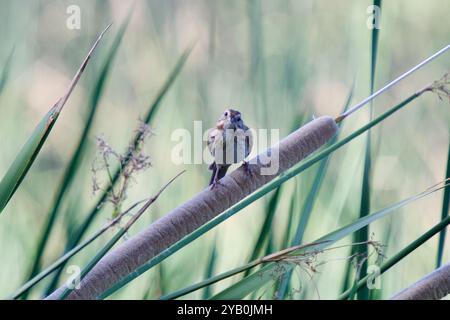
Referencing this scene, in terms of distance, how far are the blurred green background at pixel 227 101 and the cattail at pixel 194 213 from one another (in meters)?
0.33

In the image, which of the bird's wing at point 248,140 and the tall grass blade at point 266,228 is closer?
the tall grass blade at point 266,228

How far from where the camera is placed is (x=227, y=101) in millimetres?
1386

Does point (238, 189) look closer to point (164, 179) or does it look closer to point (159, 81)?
point (164, 179)

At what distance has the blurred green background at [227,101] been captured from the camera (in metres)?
1.24

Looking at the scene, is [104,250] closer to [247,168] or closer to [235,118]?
[247,168]

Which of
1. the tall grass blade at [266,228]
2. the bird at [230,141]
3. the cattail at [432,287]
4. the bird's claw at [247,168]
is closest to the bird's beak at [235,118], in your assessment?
the bird at [230,141]

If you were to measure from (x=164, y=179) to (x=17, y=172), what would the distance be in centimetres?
63

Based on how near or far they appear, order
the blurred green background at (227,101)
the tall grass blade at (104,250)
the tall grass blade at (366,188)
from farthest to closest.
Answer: the blurred green background at (227,101) → the tall grass blade at (366,188) → the tall grass blade at (104,250)

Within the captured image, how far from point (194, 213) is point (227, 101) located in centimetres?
70

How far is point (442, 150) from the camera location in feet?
4.97

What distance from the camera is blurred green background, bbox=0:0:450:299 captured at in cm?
124

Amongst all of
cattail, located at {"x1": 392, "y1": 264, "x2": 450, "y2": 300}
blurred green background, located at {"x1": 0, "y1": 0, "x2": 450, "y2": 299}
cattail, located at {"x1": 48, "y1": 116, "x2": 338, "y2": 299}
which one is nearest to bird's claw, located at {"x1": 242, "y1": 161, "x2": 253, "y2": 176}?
cattail, located at {"x1": 48, "y1": 116, "x2": 338, "y2": 299}

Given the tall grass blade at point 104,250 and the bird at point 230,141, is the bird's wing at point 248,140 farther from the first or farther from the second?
the tall grass blade at point 104,250

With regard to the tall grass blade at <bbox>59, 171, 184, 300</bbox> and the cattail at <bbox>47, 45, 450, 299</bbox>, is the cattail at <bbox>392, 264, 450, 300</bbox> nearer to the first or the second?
the cattail at <bbox>47, 45, 450, 299</bbox>
